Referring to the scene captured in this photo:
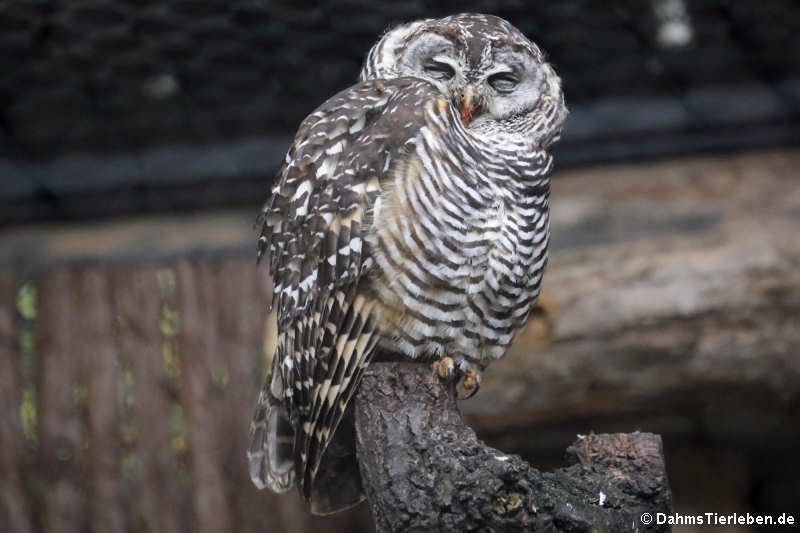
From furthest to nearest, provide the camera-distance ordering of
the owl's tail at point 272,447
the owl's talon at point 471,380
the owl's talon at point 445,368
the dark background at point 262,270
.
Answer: the dark background at point 262,270 → the owl's tail at point 272,447 → the owl's talon at point 471,380 → the owl's talon at point 445,368

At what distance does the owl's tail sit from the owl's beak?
910 mm

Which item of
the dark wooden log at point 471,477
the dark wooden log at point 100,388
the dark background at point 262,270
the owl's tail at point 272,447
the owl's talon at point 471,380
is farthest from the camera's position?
the dark wooden log at point 100,388

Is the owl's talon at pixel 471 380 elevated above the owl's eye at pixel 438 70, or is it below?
below

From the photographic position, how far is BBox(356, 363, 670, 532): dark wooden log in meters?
2.35

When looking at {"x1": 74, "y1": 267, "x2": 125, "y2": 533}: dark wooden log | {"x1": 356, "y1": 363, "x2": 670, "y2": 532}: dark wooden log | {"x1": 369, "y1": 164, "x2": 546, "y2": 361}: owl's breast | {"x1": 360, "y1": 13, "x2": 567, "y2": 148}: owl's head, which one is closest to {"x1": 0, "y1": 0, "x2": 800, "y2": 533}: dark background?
{"x1": 74, "y1": 267, "x2": 125, "y2": 533}: dark wooden log

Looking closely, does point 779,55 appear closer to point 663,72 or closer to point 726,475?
point 663,72

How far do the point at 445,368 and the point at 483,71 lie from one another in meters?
0.81

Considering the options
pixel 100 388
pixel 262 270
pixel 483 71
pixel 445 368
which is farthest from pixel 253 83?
pixel 445 368

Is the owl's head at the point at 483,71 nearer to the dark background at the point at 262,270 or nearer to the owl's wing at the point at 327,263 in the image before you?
the owl's wing at the point at 327,263

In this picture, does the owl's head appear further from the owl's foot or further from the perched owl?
the owl's foot

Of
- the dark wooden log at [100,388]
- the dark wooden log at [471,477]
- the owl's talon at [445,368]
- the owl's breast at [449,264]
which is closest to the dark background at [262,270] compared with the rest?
the dark wooden log at [100,388]

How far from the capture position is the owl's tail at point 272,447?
10.1 feet

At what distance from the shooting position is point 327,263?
2.80m

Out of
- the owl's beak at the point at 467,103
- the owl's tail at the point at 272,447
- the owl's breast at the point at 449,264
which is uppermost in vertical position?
the owl's beak at the point at 467,103
